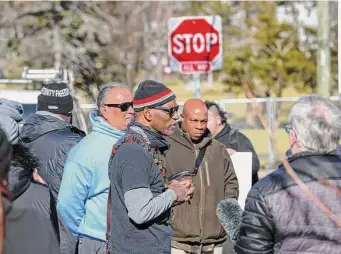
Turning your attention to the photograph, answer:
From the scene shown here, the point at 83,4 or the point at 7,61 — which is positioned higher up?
the point at 83,4

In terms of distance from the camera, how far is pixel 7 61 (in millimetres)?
27688

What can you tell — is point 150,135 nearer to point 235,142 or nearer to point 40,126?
point 40,126

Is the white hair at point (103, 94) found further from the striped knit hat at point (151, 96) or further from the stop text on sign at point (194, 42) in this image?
the stop text on sign at point (194, 42)

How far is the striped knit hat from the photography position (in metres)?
5.39

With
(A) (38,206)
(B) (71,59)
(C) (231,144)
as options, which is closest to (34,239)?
(A) (38,206)

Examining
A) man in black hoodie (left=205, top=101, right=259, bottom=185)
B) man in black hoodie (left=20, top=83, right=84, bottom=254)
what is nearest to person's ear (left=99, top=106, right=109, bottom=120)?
man in black hoodie (left=20, top=83, right=84, bottom=254)

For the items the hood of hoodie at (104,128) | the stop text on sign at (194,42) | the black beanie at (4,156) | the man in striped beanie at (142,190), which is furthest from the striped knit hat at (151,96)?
the stop text on sign at (194,42)

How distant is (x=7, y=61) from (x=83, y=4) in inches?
118

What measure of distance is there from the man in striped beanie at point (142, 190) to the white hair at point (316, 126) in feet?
3.71

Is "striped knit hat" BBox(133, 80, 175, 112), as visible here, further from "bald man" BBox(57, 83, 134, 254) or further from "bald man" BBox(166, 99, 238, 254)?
"bald man" BBox(166, 99, 238, 254)

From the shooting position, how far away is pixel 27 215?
3684 mm

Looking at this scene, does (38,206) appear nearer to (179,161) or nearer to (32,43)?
(179,161)

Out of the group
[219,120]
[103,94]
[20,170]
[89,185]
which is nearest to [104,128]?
[103,94]

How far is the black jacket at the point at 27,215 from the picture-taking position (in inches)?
141
